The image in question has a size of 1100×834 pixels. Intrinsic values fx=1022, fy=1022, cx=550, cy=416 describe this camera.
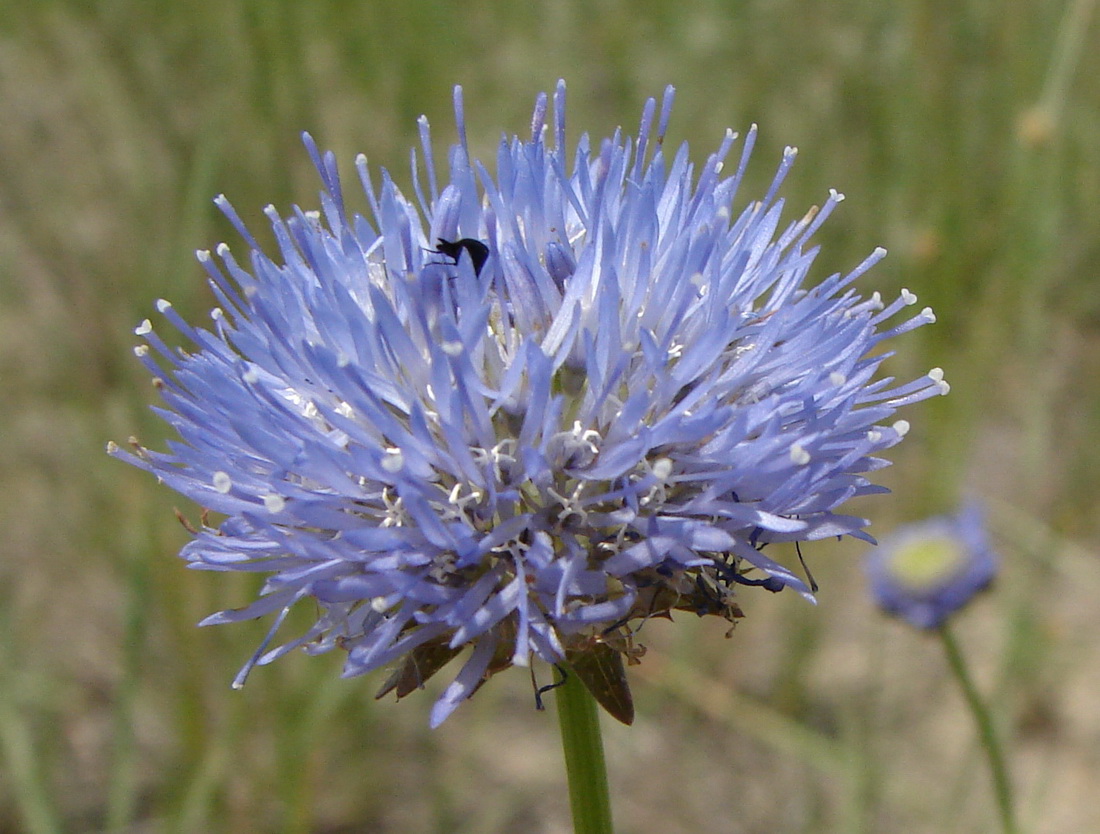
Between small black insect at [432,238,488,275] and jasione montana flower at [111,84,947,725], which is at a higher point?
small black insect at [432,238,488,275]

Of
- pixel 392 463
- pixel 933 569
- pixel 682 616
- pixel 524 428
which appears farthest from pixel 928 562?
A: pixel 392 463

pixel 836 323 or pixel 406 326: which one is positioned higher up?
pixel 406 326

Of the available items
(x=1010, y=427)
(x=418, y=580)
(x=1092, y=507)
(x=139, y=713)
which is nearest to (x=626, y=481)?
(x=418, y=580)

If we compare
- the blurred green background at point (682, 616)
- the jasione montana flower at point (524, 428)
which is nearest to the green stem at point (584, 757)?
the jasione montana flower at point (524, 428)

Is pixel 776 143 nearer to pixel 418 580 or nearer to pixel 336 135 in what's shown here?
pixel 336 135

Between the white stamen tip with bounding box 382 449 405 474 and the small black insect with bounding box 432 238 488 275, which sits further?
the small black insect with bounding box 432 238 488 275

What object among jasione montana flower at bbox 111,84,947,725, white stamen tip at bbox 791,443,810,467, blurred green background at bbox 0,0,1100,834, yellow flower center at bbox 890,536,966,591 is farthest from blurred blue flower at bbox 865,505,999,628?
white stamen tip at bbox 791,443,810,467

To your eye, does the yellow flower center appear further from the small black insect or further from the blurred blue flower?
the small black insect
